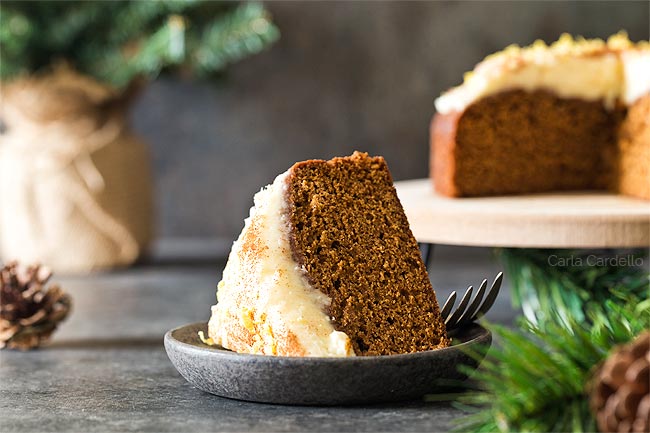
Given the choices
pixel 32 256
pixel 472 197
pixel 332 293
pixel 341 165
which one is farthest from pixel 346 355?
pixel 32 256

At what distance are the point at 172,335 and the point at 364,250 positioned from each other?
224 mm

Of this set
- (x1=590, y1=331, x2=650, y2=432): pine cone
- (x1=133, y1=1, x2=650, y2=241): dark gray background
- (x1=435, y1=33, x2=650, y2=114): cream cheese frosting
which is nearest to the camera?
(x1=590, y1=331, x2=650, y2=432): pine cone

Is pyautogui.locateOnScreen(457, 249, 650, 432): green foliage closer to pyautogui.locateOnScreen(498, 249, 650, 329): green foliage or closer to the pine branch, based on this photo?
pyautogui.locateOnScreen(498, 249, 650, 329): green foliage

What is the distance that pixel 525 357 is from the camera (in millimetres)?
713

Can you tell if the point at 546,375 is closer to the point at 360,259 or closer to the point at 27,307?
the point at 360,259

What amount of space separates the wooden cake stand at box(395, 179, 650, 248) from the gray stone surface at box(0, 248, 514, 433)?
31 centimetres

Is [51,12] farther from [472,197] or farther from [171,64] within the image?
[472,197]

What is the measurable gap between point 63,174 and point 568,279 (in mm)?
1313

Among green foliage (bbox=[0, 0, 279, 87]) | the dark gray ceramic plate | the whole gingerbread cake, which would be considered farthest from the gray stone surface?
green foliage (bbox=[0, 0, 279, 87])

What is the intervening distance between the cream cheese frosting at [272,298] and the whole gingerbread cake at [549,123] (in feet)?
2.55

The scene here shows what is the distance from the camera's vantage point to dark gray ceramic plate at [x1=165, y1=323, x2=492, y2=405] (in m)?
0.84

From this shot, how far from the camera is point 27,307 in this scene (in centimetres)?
131
